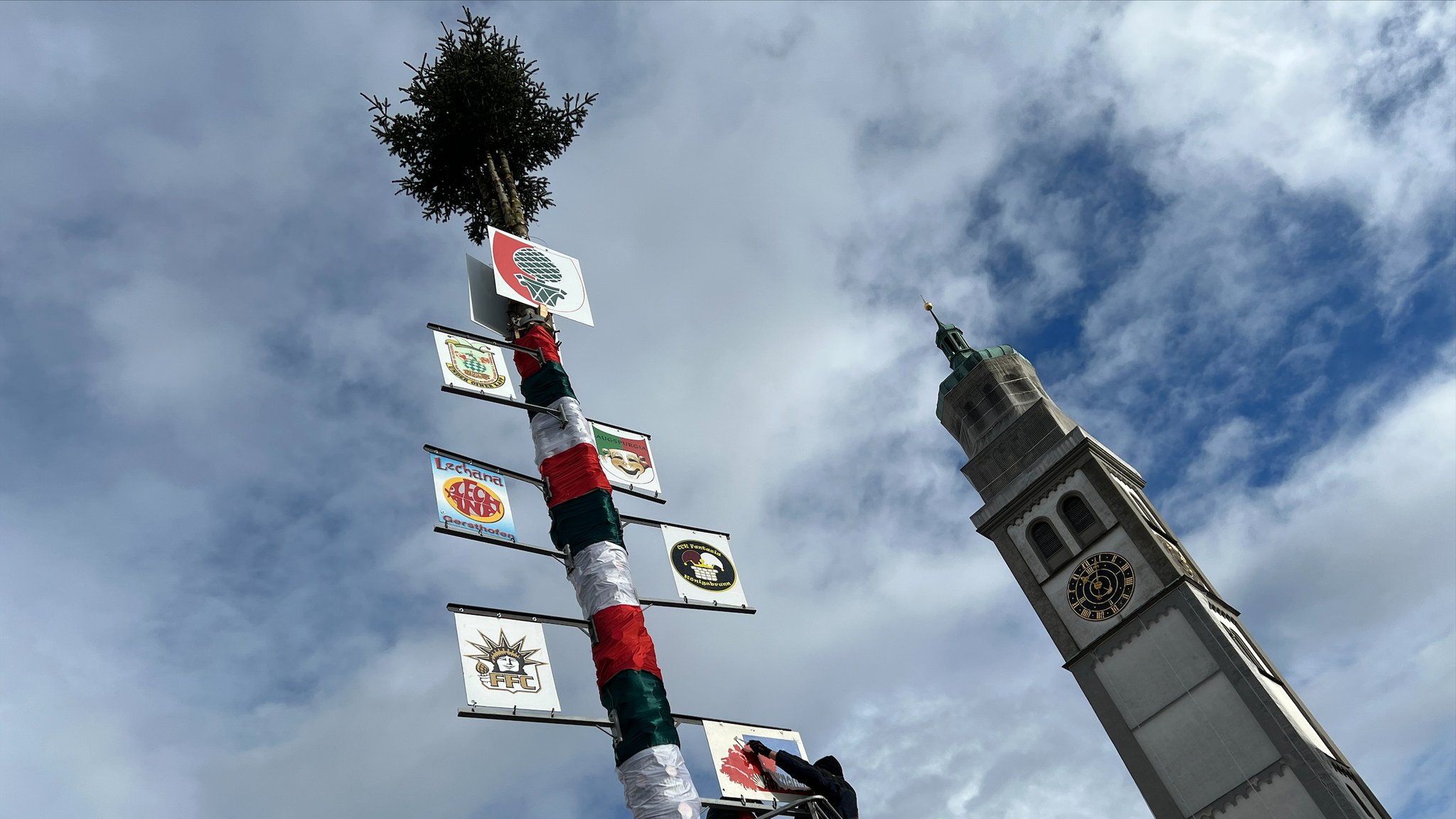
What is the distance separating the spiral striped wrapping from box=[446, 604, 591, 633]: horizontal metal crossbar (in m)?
0.23

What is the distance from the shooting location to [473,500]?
13.8 m

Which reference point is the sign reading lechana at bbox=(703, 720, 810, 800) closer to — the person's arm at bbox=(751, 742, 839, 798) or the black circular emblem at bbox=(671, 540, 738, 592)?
the person's arm at bbox=(751, 742, 839, 798)

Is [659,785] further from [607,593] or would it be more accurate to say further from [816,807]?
[607,593]

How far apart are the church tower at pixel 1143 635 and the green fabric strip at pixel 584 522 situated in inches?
1153

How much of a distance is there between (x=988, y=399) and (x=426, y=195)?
34.1 metres

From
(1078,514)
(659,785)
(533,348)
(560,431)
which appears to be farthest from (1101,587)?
(659,785)

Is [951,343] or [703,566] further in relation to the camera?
[951,343]

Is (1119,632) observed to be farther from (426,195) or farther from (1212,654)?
(426,195)

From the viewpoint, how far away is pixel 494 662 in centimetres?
1196

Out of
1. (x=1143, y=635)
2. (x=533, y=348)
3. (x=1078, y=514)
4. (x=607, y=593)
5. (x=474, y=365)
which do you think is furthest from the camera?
(x=1078, y=514)

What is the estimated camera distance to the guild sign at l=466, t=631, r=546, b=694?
11781 millimetres

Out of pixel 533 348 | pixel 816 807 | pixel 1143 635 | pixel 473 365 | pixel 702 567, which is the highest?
pixel 1143 635

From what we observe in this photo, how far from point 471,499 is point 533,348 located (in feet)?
13.4

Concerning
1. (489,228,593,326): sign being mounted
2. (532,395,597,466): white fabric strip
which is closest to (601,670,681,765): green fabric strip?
(532,395,597,466): white fabric strip
